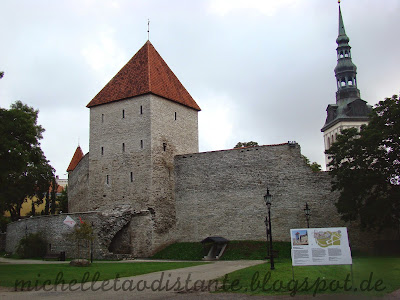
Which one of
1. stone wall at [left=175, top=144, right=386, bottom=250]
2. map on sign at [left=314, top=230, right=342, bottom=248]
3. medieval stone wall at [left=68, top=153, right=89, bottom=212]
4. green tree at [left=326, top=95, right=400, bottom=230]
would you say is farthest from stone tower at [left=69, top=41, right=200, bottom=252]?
map on sign at [left=314, top=230, right=342, bottom=248]

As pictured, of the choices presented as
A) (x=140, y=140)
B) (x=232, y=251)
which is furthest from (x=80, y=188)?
(x=232, y=251)

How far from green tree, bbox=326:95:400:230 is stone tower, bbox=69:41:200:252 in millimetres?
12158

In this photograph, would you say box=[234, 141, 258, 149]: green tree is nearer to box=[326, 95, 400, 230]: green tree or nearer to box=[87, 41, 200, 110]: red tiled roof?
box=[87, 41, 200, 110]: red tiled roof

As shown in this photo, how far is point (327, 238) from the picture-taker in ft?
40.2

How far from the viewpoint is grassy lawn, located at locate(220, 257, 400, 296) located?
1152 cm

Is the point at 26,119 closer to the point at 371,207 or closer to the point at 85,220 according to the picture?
the point at 85,220

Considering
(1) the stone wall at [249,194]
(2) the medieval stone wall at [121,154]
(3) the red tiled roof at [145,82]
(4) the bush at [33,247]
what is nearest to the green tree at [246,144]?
(3) the red tiled roof at [145,82]

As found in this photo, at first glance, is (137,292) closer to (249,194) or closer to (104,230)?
(104,230)

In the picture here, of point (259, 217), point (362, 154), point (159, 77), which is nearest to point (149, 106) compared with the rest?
point (159, 77)

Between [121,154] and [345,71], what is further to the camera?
[345,71]

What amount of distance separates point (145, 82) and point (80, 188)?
10.8 metres

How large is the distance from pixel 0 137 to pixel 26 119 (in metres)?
1.88

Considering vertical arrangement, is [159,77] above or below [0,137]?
above

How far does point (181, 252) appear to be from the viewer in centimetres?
2850
